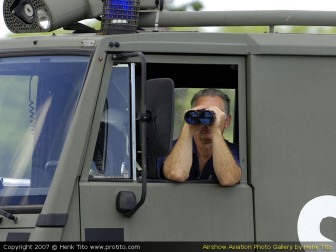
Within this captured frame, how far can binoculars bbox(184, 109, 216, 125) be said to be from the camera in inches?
179

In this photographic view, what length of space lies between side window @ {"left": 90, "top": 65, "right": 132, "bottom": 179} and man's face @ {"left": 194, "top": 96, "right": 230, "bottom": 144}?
0.49 m

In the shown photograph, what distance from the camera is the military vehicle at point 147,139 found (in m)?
4.34

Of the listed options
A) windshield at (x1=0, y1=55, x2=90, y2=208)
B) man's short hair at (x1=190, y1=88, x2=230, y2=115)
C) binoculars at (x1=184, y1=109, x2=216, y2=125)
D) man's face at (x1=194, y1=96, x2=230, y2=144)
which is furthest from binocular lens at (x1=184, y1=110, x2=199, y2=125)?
windshield at (x1=0, y1=55, x2=90, y2=208)

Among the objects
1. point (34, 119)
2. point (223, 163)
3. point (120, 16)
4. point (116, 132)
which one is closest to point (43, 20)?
point (120, 16)

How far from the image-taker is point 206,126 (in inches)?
189

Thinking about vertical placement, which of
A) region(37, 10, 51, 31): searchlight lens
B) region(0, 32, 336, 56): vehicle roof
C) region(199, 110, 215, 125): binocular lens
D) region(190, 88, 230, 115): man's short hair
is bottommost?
region(199, 110, 215, 125): binocular lens

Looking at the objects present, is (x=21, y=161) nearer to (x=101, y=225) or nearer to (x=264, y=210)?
(x=101, y=225)

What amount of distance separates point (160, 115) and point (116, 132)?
311 millimetres

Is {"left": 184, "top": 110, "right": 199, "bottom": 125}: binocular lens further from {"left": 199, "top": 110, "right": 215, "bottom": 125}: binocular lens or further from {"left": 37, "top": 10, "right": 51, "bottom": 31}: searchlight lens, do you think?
{"left": 37, "top": 10, "right": 51, "bottom": 31}: searchlight lens

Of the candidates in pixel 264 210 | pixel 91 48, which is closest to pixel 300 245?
pixel 264 210

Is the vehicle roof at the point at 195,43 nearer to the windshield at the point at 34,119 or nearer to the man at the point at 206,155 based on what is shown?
the windshield at the point at 34,119

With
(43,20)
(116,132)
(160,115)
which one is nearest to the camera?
(160,115)

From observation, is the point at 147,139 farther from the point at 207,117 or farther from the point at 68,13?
the point at 68,13

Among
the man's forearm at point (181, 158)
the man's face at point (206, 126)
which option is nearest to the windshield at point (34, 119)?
the man's forearm at point (181, 158)
